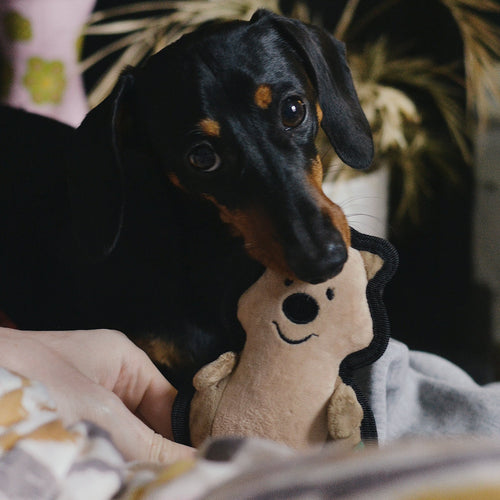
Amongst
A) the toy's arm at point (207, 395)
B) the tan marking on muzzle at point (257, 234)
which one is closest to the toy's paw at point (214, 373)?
the toy's arm at point (207, 395)

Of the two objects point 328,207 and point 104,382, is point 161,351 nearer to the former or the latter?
point 104,382

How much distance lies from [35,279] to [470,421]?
78 cm

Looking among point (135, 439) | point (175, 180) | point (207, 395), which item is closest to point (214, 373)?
point (207, 395)

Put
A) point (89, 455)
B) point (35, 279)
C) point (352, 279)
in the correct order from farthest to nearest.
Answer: point (35, 279) → point (352, 279) → point (89, 455)

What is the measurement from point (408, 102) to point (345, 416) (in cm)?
145

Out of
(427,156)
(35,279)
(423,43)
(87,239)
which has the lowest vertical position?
(427,156)

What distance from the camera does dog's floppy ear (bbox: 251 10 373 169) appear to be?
1.03m

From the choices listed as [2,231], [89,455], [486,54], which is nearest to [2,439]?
[89,455]

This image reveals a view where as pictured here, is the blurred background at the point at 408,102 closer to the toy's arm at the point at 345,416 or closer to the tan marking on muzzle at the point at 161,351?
the tan marking on muzzle at the point at 161,351

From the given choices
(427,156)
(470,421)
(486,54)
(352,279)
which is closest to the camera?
(352,279)

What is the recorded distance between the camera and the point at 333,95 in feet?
3.42

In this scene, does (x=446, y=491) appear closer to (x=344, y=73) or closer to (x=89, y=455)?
(x=89, y=455)

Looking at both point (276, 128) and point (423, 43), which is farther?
point (423, 43)

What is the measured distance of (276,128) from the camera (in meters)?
0.94
